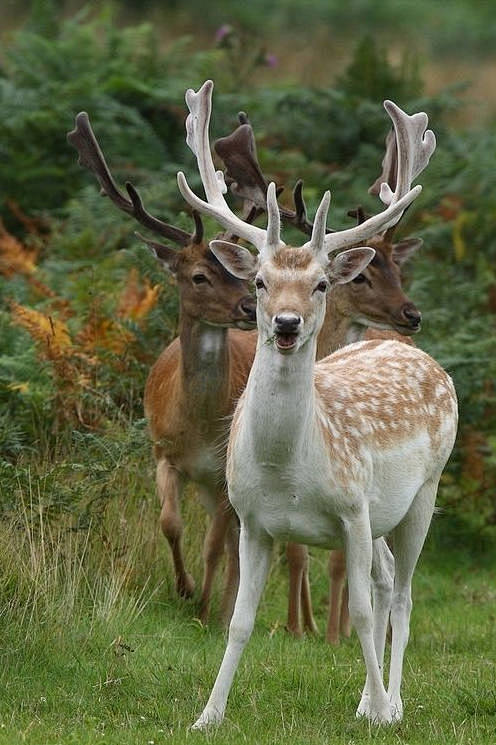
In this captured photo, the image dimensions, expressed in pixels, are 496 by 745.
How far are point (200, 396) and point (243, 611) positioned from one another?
2.43m

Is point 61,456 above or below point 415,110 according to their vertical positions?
below

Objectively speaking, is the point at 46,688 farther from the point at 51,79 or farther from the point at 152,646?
the point at 51,79

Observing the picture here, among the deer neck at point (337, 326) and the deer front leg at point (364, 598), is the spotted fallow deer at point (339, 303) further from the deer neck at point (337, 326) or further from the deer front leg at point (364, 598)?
the deer front leg at point (364, 598)

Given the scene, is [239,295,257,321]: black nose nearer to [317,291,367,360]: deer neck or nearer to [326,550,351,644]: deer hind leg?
[317,291,367,360]: deer neck

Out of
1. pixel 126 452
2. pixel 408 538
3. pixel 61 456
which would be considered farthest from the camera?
pixel 61 456

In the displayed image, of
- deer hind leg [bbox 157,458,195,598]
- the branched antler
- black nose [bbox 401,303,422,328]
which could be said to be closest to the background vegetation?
deer hind leg [bbox 157,458,195,598]

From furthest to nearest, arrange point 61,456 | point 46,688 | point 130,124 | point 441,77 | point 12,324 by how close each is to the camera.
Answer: point 441,77 → point 130,124 → point 12,324 → point 61,456 → point 46,688

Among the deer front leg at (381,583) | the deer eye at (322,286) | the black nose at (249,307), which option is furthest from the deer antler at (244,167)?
the deer eye at (322,286)

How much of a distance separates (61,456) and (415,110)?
26.5ft

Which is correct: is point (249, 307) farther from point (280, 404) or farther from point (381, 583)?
point (280, 404)

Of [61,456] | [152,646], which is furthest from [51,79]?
[152,646]

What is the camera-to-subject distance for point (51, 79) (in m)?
15.9

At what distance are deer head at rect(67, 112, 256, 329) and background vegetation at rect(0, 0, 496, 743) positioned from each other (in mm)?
780

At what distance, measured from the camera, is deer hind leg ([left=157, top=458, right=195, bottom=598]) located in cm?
819
